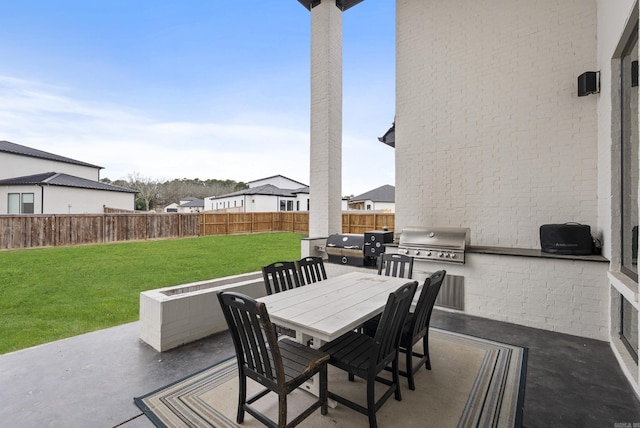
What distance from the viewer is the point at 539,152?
3.78 meters

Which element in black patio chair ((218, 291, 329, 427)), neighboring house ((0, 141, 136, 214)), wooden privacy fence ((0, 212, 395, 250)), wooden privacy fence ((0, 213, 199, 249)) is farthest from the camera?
neighboring house ((0, 141, 136, 214))

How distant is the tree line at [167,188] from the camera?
2623 cm

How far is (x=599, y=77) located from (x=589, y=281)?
89.0 inches

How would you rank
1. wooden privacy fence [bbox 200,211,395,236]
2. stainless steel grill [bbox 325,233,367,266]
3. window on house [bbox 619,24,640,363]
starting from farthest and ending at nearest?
wooden privacy fence [bbox 200,211,395,236] < stainless steel grill [bbox 325,233,367,266] < window on house [bbox 619,24,640,363]

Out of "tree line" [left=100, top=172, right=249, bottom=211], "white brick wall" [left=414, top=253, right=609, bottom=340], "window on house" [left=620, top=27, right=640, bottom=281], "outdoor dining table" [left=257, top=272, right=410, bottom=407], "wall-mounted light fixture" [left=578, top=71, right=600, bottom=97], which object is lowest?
"white brick wall" [left=414, top=253, right=609, bottom=340]

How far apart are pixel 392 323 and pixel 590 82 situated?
3759 millimetres

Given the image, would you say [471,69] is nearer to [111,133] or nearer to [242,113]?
[242,113]

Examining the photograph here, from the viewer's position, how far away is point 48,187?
41.0 feet

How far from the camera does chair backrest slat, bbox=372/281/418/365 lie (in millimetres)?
1640

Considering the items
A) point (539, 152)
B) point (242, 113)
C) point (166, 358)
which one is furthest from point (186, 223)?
point (539, 152)

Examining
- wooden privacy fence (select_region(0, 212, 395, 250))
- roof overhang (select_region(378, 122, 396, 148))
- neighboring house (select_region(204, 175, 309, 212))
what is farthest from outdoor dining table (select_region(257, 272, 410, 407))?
neighboring house (select_region(204, 175, 309, 212))

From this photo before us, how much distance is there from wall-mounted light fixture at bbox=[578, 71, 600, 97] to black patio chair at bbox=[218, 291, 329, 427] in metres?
4.09

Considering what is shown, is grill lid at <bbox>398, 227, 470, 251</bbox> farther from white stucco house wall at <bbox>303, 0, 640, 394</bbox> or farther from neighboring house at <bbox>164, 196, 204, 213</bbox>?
neighboring house at <bbox>164, 196, 204, 213</bbox>

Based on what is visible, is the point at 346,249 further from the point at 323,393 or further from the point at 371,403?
the point at 371,403
